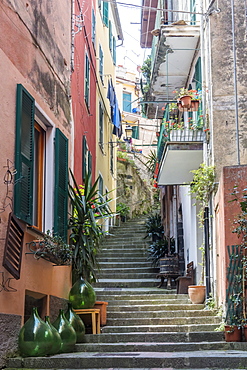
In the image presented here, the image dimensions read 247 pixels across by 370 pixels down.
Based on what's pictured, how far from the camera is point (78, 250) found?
9422 millimetres

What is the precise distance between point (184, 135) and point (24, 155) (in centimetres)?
546

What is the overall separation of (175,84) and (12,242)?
10172 millimetres

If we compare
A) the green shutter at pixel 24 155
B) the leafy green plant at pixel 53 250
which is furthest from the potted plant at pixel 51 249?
the green shutter at pixel 24 155

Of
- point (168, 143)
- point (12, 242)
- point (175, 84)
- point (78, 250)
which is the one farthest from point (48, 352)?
point (175, 84)

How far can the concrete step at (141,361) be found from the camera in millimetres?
6945

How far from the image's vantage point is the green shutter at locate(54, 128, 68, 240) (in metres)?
8.50

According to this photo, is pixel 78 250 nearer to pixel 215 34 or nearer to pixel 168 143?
pixel 168 143

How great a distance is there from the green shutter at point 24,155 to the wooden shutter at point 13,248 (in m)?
0.14

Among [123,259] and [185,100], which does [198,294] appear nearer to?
[185,100]

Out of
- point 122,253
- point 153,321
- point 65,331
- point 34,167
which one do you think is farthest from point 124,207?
point 65,331

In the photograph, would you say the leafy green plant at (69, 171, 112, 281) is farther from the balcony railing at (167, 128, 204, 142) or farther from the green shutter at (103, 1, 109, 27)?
the green shutter at (103, 1, 109, 27)

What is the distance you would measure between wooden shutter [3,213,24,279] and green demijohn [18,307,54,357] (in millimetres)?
658

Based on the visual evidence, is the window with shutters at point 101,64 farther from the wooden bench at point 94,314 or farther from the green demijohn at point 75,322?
the green demijohn at point 75,322

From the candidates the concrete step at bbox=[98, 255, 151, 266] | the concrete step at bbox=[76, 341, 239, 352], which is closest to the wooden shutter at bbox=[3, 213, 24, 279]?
the concrete step at bbox=[76, 341, 239, 352]
